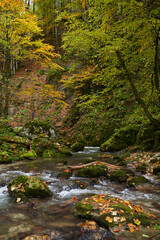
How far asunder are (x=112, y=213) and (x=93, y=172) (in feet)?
9.22

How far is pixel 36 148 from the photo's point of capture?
10.6m

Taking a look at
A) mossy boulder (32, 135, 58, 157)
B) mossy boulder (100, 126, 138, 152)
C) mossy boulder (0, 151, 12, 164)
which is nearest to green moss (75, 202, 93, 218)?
mossy boulder (0, 151, 12, 164)

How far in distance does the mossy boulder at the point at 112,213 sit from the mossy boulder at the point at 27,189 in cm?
117

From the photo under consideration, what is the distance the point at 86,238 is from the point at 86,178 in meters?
3.05

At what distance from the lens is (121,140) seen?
10.9m

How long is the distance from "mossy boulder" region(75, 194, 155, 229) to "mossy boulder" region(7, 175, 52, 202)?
1166 mm

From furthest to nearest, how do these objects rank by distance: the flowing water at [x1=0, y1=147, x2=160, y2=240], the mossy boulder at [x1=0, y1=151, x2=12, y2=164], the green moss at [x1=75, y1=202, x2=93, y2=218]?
1. the mossy boulder at [x1=0, y1=151, x2=12, y2=164]
2. the green moss at [x1=75, y1=202, x2=93, y2=218]
3. the flowing water at [x1=0, y1=147, x2=160, y2=240]

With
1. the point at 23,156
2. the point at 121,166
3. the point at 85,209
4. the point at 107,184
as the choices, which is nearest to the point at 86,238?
the point at 85,209

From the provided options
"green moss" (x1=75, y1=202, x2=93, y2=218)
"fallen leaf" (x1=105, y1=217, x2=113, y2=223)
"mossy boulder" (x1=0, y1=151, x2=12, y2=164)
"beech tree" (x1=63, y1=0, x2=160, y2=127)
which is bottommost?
"mossy boulder" (x1=0, y1=151, x2=12, y2=164)

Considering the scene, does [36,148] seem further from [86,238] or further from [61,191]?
[86,238]

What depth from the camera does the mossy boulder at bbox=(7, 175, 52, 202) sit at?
13.1ft

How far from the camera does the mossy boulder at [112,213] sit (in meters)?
2.67

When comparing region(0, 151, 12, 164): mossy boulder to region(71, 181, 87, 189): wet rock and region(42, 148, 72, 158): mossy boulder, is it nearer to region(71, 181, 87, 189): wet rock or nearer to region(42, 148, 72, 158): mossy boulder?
region(42, 148, 72, 158): mossy boulder

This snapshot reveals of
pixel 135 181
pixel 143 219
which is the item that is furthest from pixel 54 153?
pixel 143 219
